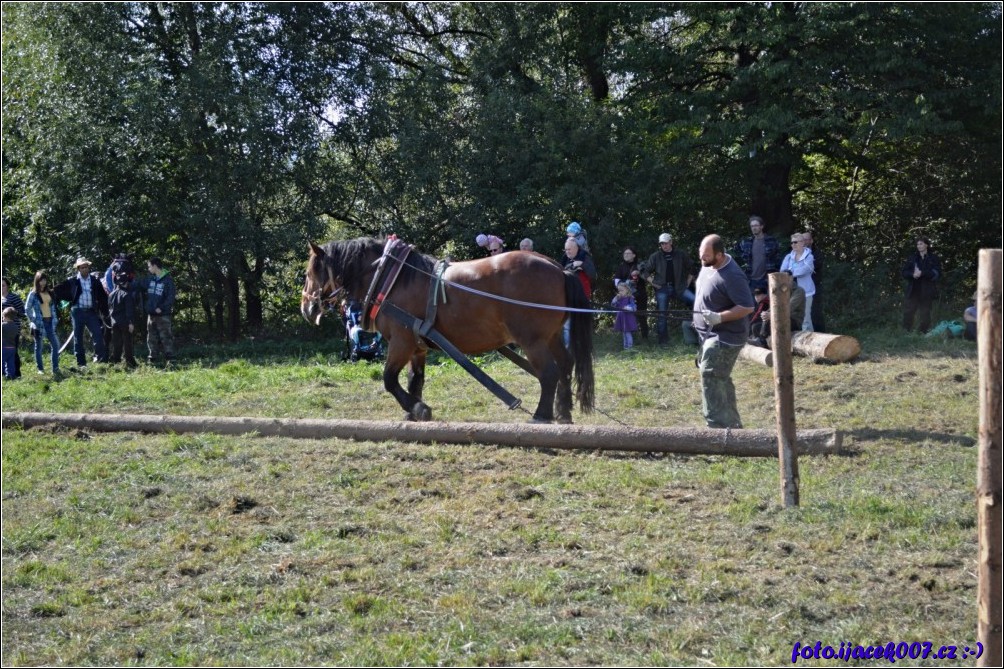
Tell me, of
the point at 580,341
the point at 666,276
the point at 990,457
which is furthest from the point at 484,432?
the point at 666,276

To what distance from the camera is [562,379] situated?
10367 mm

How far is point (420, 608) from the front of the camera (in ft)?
19.0

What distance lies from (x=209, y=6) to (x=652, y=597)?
17.6 metres

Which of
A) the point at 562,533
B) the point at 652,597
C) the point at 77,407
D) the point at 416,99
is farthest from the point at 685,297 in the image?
the point at 652,597

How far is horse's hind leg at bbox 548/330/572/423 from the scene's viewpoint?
1032 cm

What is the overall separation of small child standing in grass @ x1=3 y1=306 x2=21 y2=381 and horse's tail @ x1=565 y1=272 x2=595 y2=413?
8953 mm

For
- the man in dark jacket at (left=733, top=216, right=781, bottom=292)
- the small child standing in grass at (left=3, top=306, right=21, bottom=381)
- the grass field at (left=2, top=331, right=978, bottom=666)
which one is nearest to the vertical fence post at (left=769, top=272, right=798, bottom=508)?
the grass field at (left=2, top=331, right=978, bottom=666)

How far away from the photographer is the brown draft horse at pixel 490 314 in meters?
10.2

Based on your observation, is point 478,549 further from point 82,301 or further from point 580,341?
point 82,301

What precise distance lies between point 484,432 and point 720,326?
2.21 meters

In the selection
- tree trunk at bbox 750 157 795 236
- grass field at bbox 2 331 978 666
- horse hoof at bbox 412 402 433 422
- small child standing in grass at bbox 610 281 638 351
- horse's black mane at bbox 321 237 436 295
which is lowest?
grass field at bbox 2 331 978 666

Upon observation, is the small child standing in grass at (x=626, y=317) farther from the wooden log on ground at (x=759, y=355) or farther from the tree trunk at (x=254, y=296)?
the tree trunk at (x=254, y=296)

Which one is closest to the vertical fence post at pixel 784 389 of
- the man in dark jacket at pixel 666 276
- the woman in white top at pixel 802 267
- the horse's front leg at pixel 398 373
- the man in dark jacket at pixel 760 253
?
the horse's front leg at pixel 398 373

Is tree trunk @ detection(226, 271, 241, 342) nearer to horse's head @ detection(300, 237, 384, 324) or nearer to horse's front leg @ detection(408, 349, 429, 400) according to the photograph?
horse's head @ detection(300, 237, 384, 324)
